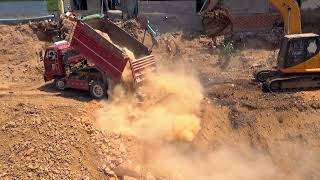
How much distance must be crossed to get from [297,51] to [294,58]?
27 cm

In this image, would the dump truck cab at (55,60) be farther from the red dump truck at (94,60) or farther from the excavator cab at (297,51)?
the excavator cab at (297,51)

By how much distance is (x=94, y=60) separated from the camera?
18094 mm

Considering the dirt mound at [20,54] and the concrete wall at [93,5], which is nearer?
the dirt mound at [20,54]

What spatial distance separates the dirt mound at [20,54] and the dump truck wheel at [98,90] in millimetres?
5246

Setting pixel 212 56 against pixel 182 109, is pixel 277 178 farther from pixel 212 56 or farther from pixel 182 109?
pixel 212 56

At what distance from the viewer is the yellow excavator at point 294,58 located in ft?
61.2

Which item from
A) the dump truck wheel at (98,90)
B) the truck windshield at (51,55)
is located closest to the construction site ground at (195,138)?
the dump truck wheel at (98,90)

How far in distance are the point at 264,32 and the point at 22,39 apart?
11932mm

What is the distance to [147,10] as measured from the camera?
2692 centimetres

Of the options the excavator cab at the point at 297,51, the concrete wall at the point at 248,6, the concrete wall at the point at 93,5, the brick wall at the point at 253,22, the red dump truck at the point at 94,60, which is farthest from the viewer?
the concrete wall at the point at 93,5

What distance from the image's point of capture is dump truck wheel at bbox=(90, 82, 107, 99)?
717 inches

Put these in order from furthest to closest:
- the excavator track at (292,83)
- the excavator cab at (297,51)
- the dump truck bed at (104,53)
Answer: the excavator track at (292,83) → the excavator cab at (297,51) → the dump truck bed at (104,53)

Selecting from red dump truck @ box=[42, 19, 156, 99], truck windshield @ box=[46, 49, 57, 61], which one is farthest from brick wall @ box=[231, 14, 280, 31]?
truck windshield @ box=[46, 49, 57, 61]

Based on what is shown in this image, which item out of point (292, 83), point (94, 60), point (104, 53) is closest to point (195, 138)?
point (104, 53)
